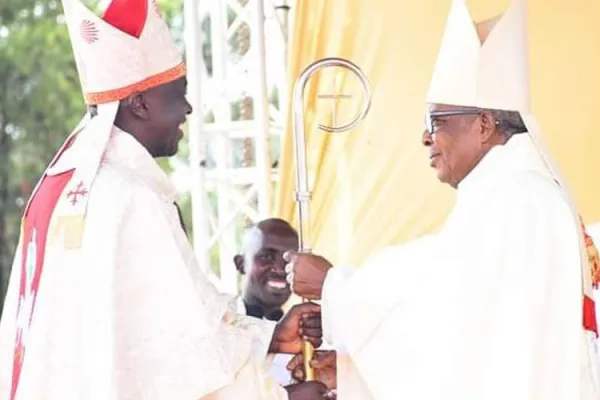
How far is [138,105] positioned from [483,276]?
1.06m

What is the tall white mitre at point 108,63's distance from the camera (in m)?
3.46

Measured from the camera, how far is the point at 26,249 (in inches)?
141

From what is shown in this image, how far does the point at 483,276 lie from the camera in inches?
132

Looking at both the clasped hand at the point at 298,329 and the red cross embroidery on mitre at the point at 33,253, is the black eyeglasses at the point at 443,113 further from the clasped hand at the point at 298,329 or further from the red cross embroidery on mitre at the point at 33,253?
the red cross embroidery on mitre at the point at 33,253

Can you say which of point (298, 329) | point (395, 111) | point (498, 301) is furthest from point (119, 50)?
point (395, 111)

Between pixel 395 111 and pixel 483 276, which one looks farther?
pixel 395 111

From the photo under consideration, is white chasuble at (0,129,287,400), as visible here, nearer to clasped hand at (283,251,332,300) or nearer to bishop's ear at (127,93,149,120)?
bishop's ear at (127,93,149,120)

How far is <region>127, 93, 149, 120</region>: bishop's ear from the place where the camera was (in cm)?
354

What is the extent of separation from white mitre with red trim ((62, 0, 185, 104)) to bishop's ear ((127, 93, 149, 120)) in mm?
A: 19

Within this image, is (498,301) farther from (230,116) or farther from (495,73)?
(230,116)

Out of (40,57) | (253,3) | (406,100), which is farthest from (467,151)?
(40,57)

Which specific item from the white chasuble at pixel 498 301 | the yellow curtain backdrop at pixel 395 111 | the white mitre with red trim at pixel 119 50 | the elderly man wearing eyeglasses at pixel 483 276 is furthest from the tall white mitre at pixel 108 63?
the yellow curtain backdrop at pixel 395 111

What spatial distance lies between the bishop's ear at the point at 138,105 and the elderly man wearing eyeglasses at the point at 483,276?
72cm

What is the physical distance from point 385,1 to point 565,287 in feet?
8.59
